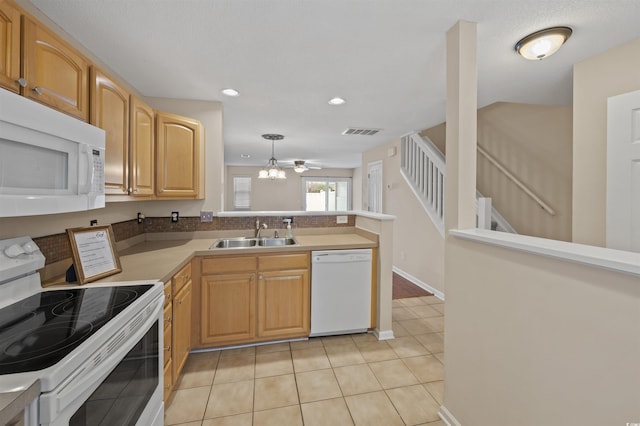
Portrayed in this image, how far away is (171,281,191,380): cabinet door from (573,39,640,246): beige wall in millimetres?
2980

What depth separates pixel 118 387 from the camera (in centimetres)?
103

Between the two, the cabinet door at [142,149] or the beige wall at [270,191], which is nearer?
the cabinet door at [142,149]

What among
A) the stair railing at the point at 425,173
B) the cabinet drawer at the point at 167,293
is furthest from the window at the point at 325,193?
the cabinet drawer at the point at 167,293

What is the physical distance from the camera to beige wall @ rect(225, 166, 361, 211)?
28.2 feet

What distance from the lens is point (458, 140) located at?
5.20 ft

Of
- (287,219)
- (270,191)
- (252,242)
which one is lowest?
(252,242)

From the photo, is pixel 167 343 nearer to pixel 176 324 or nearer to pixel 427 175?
pixel 176 324

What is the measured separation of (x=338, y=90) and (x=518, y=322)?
91.4 inches

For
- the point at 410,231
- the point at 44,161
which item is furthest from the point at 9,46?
the point at 410,231

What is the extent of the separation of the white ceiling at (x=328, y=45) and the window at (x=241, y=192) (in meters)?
5.73

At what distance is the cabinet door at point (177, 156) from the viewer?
237 cm

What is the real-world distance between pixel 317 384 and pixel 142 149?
2241 millimetres

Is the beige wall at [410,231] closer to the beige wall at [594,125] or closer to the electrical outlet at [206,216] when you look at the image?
the beige wall at [594,125]

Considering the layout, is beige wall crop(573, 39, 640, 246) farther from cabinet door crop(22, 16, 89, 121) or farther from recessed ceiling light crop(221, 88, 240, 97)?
cabinet door crop(22, 16, 89, 121)
